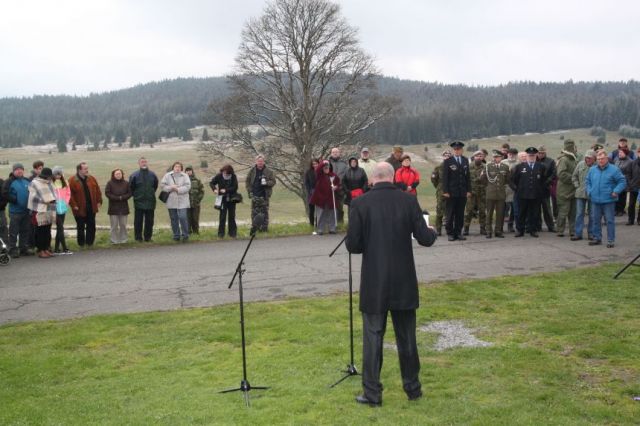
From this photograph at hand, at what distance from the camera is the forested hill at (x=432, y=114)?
10875cm

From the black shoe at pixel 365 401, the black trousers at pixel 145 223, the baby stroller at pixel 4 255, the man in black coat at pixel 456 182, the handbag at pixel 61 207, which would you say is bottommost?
the black shoe at pixel 365 401

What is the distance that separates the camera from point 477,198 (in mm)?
16750

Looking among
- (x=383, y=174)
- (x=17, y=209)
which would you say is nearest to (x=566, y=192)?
(x=383, y=174)

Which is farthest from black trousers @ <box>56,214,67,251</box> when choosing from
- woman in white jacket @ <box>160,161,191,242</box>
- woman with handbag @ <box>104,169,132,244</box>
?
woman in white jacket @ <box>160,161,191,242</box>

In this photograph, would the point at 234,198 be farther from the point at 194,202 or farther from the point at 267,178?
the point at 194,202

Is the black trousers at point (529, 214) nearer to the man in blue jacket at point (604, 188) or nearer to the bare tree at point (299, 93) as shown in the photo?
the man in blue jacket at point (604, 188)

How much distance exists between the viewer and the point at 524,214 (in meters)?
16.2

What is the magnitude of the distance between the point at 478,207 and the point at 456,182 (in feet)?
5.50

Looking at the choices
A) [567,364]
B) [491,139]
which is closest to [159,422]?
[567,364]

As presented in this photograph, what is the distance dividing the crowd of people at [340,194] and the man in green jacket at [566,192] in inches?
1.0

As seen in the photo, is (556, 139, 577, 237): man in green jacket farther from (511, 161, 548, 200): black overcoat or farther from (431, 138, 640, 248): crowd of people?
(511, 161, 548, 200): black overcoat

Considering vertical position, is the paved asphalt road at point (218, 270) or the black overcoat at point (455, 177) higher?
the black overcoat at point (455, 177)

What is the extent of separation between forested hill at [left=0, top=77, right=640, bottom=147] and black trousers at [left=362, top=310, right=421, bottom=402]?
5846 cm

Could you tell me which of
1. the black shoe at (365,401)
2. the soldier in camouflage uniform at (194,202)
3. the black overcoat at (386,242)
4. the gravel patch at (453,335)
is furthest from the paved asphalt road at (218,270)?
the black overcoat at (386,242)
